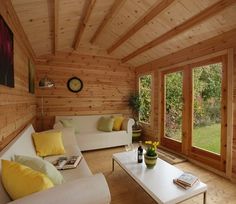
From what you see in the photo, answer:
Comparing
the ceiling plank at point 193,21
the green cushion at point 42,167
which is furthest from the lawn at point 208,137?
the green cushion at point 42,167

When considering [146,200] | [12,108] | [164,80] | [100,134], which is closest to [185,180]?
[146,200]

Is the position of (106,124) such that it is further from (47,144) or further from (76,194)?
(76,194)

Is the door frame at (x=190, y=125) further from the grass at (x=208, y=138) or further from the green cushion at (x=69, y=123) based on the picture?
the green cushion at (x=69, y=123)

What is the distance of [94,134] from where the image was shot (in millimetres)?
3914

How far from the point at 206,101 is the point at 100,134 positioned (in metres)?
2.40

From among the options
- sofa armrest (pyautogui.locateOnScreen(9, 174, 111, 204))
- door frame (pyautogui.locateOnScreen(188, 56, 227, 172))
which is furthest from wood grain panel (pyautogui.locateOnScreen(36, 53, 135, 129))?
sofa armrest (pyautogui.locateOnScreen(9, 174, 111, 204))

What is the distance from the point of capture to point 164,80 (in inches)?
161

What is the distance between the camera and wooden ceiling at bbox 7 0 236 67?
2.28 metres

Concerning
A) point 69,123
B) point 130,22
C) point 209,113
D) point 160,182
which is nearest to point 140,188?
point 160,182

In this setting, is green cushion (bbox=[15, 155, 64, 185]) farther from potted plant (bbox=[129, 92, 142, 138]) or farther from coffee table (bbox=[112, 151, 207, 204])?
potted plant (bbox=[129, 92, 142, 138])

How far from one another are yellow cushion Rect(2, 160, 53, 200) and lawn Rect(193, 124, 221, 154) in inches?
109

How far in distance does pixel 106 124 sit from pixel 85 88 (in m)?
1.27

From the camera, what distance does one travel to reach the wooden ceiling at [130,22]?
2.28 metres

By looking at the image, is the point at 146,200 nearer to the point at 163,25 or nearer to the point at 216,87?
the point at 216,87
